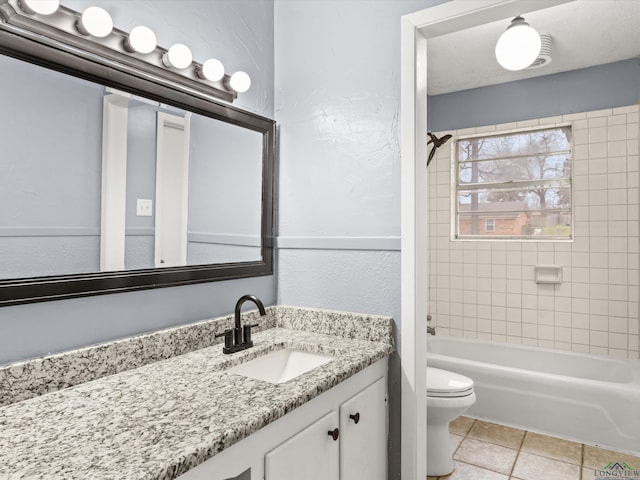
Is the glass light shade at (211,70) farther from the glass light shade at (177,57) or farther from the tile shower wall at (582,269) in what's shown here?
the tile shower wall at (582,269)

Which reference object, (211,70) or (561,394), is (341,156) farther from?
(561,394)

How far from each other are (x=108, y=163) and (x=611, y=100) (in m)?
3.35

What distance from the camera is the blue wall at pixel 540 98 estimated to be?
2.93m

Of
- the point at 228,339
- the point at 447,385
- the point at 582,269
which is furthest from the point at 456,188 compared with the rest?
the point at 228,339

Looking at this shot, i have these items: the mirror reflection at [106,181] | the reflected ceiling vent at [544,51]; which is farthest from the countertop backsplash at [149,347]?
the reflected ceiling vent at [544,51]

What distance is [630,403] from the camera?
7.79 feet

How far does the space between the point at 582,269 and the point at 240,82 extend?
110 inches

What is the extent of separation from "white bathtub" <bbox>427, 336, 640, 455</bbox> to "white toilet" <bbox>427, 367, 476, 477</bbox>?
0.71 meters

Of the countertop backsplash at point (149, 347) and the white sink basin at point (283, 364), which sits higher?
the countertop backsplash at point (149, 347)

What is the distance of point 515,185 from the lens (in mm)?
3416

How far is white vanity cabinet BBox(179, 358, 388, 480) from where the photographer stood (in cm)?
92

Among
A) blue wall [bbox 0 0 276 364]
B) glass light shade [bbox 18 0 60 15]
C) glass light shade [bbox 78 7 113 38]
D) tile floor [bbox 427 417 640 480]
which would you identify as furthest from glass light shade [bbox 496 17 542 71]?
tile floor [bbox 427 417 640 480]

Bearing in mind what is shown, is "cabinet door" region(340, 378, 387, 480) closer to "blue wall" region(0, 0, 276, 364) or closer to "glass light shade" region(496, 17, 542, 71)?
"blue wall" region(0, 0, 276, 364)

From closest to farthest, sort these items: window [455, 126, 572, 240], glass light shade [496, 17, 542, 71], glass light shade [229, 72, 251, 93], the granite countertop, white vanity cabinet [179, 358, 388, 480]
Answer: the granite countertop → white vanity cabinet [179, 358, 388, 480] → glass light shade [229, 72, 251, 93] → glass light shade [496, 17, 542, 71] → window [455, 126, 572, 240]
